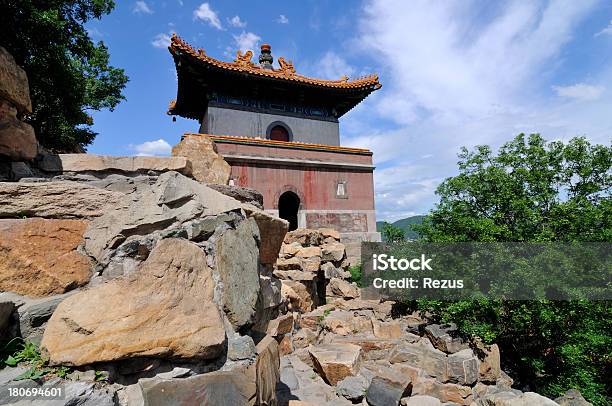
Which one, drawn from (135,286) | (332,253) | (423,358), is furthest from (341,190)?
(135,286)

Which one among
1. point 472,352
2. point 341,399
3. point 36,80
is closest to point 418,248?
point 472,352

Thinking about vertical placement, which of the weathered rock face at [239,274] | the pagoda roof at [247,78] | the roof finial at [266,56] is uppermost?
the roof finial at [266,56]

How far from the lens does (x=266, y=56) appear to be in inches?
686

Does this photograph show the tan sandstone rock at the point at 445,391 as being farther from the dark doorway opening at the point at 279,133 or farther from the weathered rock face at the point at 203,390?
the dark doorway opening at the point at 279,133

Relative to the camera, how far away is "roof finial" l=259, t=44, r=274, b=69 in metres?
17.3

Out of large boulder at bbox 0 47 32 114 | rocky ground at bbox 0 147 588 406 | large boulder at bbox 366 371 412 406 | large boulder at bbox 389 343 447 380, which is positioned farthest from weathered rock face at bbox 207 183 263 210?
large boulder at bbox 389 343 447 380

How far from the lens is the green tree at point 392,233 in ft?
44.7

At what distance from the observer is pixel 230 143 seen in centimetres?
1284

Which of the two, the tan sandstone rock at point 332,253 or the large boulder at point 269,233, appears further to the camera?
the tan sandstone rock at point 332,253

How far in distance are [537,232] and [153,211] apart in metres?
9.38

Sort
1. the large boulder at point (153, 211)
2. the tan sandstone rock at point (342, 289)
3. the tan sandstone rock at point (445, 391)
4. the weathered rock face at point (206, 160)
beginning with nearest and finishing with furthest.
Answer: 1. the large boulder at point (153, 211)
2. the weathered rock face at point (206, 160)
3. the tan sandstone rock at point (445, 391)
4. the tan sandstone rock at point (342, 289)

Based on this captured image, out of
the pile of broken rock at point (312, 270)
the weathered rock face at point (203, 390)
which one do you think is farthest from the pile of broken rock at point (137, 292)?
the pile of broken rock at point (312, 270)

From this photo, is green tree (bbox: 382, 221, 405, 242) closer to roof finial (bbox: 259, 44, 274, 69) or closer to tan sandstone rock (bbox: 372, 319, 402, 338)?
tan sandstone rock (bbox: 372, 319, 402, 338)

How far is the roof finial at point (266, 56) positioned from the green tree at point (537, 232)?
1163 cm
